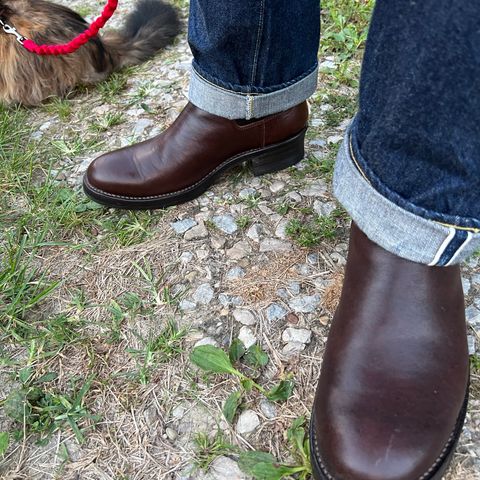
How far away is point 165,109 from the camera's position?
86.5 inches

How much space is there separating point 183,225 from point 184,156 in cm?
22

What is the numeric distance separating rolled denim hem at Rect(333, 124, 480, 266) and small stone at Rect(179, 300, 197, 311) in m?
0.57

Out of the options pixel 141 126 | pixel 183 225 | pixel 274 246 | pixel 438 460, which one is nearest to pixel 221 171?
pixel 183 225

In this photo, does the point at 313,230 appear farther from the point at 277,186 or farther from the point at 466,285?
the point at 466,285

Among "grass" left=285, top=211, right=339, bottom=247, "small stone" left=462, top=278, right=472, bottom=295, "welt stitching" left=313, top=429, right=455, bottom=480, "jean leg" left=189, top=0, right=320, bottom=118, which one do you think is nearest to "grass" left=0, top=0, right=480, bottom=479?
"grass" left=285, top=211, right=339, bottom=247

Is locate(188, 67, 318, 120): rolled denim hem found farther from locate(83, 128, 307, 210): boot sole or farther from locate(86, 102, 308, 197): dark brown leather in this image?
locate(83, 128, 307, 210): boot sole

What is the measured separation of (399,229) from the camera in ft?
2.97

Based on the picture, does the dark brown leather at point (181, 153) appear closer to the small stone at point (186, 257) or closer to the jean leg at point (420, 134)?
the small stone at point (186, 257)

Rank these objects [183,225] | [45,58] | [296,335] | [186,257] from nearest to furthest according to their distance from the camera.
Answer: [296,335], [186,257], [183,225], [45,58]

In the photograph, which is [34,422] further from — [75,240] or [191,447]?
[75,240]

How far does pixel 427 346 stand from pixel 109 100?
73.0 inches

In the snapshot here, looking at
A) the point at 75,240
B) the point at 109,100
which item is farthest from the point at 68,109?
the point at 75,240

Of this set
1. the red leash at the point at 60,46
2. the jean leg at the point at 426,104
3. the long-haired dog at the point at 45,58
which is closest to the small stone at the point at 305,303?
the jean leg at the point at 426,104

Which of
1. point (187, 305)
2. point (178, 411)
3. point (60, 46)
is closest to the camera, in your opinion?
point (178, 411)
